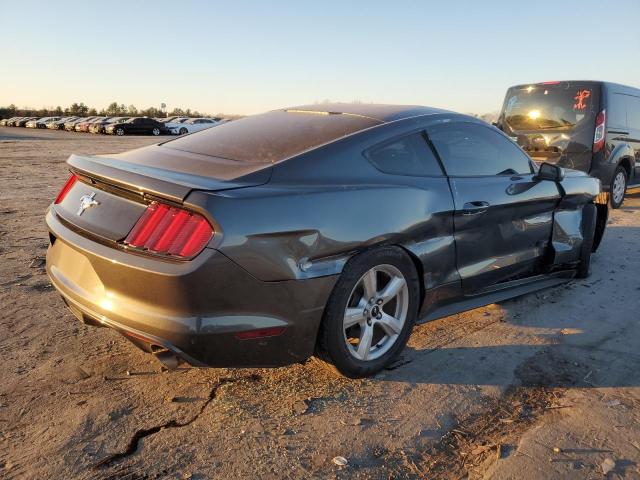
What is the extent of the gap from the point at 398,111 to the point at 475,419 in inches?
76.7

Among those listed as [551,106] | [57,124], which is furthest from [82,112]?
[551,106]

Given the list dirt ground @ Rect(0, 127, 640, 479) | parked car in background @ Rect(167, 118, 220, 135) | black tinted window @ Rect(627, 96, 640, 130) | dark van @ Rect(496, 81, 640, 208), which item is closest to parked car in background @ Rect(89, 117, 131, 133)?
parked car in background @ Rect(167, 118, 220, 135)

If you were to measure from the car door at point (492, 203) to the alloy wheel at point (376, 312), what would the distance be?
546 millimetres

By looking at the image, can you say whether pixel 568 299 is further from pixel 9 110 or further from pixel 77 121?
pixel 9 110

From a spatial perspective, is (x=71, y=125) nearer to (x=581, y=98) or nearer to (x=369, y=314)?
(x=581, y=98)

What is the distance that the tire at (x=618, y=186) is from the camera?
8.69 meters

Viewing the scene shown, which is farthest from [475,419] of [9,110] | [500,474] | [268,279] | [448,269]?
[9,110]

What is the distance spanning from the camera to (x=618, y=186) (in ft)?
29.1

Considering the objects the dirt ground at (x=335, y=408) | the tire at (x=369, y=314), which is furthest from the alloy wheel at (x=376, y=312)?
the dirt ground at (x=335, y=408)

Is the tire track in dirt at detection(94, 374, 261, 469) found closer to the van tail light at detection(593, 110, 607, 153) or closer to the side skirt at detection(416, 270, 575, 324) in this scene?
the side skirt at detection(416, 270, 575, 324)

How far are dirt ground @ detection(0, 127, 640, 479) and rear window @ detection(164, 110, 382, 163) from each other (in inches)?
48.8

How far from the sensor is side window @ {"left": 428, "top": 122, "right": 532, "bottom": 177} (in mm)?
3480

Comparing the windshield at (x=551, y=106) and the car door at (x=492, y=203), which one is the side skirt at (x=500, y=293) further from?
the windshield at (x=551, y=106)

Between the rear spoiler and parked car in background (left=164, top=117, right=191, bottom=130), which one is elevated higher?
the rear spoiler
